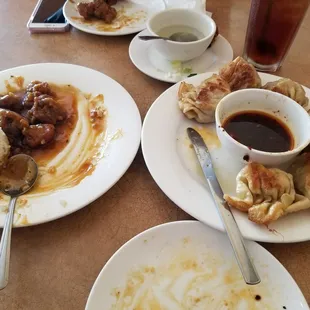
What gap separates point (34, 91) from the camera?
131cm

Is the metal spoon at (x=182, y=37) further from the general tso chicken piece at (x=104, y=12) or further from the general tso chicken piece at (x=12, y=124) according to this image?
the general tso chicken piece at (x=12, y=124)

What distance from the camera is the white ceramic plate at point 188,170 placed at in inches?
34.2

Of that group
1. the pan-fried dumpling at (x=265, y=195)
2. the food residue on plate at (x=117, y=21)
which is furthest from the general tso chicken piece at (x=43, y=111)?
the pan-fried dumpling at (x=265, y=195)

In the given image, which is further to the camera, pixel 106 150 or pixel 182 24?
pixel 182 24

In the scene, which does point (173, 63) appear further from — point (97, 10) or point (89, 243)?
point (89, 243)

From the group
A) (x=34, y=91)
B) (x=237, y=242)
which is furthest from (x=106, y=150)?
Result: (x=237, y=242)

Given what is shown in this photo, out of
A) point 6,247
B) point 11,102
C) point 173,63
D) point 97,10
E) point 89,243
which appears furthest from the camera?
point 97,10

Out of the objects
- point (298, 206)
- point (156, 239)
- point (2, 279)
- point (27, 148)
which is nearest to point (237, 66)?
point (298, 206)

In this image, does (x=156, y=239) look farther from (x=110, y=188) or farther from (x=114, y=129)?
(x=114, y=129)

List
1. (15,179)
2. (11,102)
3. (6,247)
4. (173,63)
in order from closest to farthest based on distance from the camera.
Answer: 1. (6,247)
2. (15,179)
3. (11,102)
4. (173,63)

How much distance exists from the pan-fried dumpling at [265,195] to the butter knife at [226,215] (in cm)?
3

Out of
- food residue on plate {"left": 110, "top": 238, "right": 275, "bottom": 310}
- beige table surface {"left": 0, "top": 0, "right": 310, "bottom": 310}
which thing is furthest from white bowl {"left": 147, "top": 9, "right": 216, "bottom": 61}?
food residue on plate {"left": 110, "top": 238, "right": 275, "bottom": 310}

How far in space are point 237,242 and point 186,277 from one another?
0.16 meters

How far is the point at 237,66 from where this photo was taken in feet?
4.02
